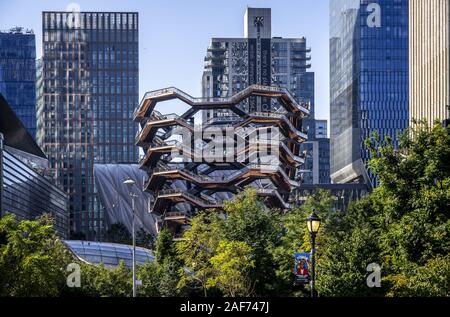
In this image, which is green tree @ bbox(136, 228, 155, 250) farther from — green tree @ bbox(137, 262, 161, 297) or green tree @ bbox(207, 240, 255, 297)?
green tree @ bbox(207, 240, 255, 297)

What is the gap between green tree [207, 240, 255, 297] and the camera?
2997 inches

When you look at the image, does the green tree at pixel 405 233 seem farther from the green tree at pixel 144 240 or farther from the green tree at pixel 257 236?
the green tree at pixel 144 240

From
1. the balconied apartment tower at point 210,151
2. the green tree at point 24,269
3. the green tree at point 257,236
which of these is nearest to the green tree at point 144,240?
the balconied apartment tower at point 210,151

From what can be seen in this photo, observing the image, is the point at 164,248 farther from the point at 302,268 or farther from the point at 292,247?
the point at 302,268

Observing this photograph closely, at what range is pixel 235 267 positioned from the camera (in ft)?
252

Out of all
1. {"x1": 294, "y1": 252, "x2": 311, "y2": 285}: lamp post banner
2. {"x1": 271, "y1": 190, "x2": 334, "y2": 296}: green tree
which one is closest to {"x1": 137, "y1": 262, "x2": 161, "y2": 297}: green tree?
{"x1": 271, "y1": 190, "x2": 334, "y2": 296}: green tree

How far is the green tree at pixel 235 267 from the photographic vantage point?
76.1m

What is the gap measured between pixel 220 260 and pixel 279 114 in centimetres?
7610

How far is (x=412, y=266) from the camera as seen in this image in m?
56.3

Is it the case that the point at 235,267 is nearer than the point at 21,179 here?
Yes

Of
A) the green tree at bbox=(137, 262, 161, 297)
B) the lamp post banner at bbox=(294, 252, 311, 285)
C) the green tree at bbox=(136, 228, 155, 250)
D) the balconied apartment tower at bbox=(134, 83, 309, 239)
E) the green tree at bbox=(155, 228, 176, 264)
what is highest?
the balconied apartment tower at bbox=(134, 83, 309, 239)

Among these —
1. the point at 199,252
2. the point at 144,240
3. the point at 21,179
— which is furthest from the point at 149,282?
the point at 144,240
